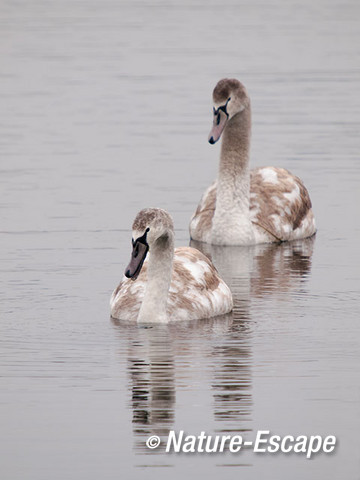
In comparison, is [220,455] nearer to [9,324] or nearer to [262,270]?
[9,324]

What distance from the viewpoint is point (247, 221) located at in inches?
853

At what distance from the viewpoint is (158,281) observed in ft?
52.0

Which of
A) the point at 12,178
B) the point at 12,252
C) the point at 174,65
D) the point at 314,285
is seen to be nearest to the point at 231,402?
the point at 314,285

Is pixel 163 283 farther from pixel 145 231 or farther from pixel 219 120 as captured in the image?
pixel 219 120

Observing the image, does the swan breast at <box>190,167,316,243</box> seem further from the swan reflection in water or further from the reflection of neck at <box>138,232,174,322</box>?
the reflection of neck at <box>138,232,174,322</box>

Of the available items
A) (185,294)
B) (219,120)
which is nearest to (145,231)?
(185,294)

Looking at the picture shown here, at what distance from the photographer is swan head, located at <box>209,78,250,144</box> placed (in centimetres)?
2167

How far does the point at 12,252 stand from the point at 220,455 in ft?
29.4

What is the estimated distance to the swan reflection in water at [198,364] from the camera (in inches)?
490

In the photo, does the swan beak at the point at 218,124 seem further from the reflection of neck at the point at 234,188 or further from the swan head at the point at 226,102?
the reflection of neck at the point at 234,188

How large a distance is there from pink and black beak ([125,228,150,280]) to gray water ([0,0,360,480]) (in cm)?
68

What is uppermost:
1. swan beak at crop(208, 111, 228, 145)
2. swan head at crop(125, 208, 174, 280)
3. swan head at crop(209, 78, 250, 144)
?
swan head at crop(209, 78, 250, 144)

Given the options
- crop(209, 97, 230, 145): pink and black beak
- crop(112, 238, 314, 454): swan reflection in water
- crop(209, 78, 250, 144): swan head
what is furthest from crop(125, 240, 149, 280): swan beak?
crop(209, 78, 250, 144): swan head

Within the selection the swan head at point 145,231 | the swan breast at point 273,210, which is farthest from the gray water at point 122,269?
the swan head at point 145,231
